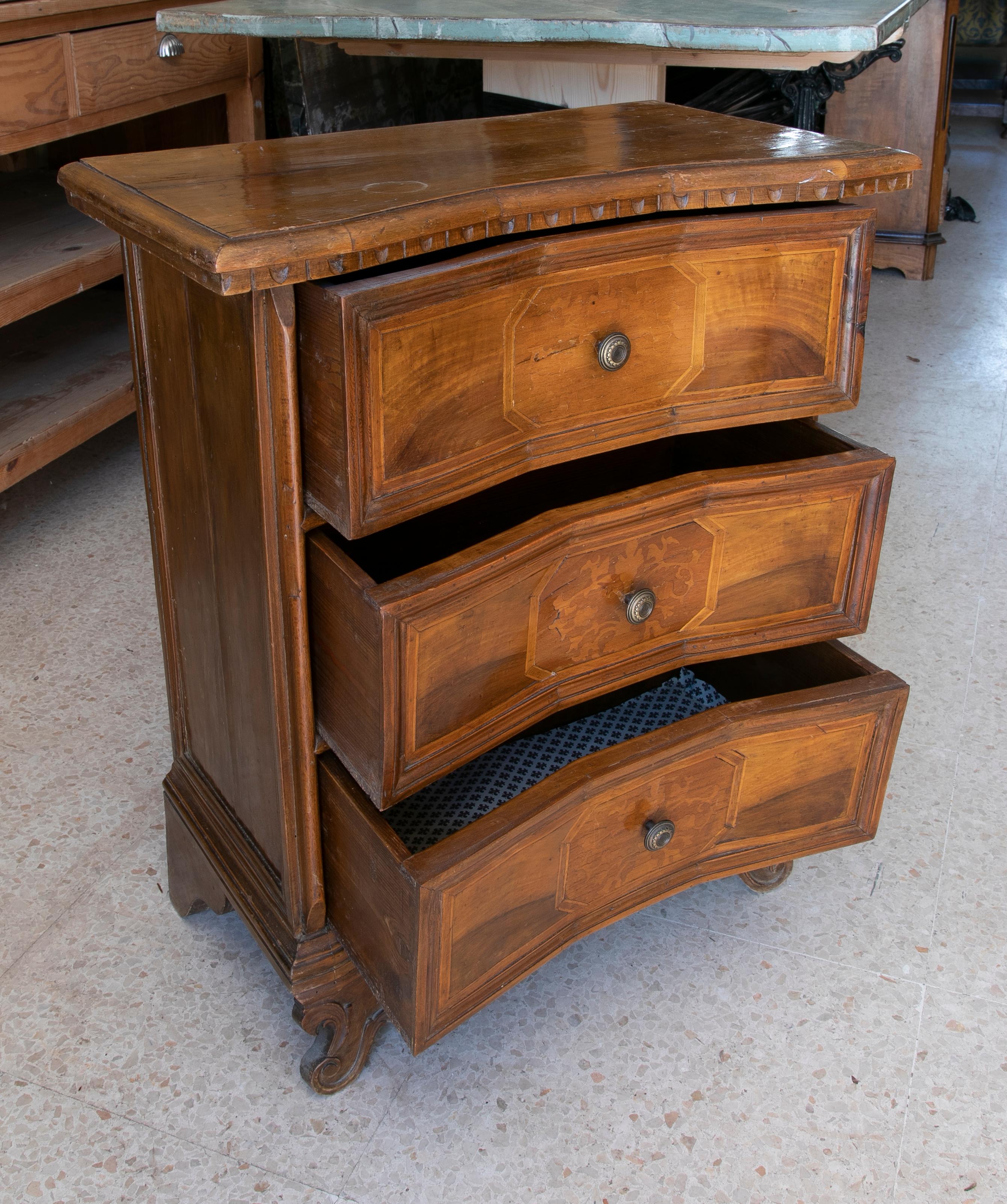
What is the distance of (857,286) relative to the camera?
3.56ft

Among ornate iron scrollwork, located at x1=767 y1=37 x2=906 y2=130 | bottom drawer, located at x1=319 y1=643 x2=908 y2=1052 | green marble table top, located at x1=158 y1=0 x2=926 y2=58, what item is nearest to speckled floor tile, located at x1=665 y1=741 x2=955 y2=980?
bottom drawer, located at x1=319 y1=643 x2=908 y2=1052

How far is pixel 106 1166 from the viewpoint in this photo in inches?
43.1

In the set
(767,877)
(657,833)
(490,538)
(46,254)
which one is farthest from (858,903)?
(46,254)

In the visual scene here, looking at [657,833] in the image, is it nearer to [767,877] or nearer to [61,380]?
[767,877]

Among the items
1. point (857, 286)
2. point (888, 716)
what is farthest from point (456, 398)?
point (888, 716)

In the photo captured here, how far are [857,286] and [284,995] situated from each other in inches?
36.6

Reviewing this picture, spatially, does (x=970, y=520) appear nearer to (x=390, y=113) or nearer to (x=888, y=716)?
(x=888, y=716)

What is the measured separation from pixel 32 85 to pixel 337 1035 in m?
1.63

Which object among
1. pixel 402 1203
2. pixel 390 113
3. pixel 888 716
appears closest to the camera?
pixel 402 1203

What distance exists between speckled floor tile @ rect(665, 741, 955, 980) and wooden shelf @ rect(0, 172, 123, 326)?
1.35m

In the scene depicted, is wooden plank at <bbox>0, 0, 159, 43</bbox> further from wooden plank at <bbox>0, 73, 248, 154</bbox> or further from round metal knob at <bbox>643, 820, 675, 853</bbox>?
round metal knob at <bbox>643, 820, 675, 853</bbox>

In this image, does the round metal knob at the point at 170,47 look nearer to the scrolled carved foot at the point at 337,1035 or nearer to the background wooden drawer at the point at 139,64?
the background wooden drawer at the point at 139,64

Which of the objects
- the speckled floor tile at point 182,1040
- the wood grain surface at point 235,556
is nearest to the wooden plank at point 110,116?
the wood grain surface at point 235,556

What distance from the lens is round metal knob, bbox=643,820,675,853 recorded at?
1.17 m
